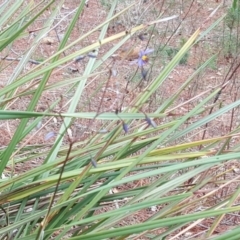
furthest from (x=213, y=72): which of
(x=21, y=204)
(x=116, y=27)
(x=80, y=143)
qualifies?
(x=21, y=204)

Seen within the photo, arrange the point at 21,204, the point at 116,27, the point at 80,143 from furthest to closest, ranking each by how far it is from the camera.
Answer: the point at 116,27 < the point at 80,143 < the point at 21,204

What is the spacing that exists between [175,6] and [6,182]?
12.4 ft

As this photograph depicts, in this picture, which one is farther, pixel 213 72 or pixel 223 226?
pixel 213 72

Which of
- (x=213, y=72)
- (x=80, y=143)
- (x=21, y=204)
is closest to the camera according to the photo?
(x=21, y=204)

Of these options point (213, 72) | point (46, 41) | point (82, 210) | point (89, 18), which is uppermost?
point (89, 18)

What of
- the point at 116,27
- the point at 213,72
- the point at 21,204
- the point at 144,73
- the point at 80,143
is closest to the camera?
the point at 144,73

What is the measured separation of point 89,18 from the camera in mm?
4797

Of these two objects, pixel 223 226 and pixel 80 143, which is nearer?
pixel 80 143

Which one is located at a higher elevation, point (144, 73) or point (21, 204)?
point (144, 73)

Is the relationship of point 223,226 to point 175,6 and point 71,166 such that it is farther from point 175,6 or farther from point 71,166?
point 175,6

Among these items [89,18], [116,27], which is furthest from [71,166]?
[89,18]

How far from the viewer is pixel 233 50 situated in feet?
13.5

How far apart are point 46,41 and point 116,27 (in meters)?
0.60

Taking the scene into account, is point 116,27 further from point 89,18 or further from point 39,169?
point 39,169
